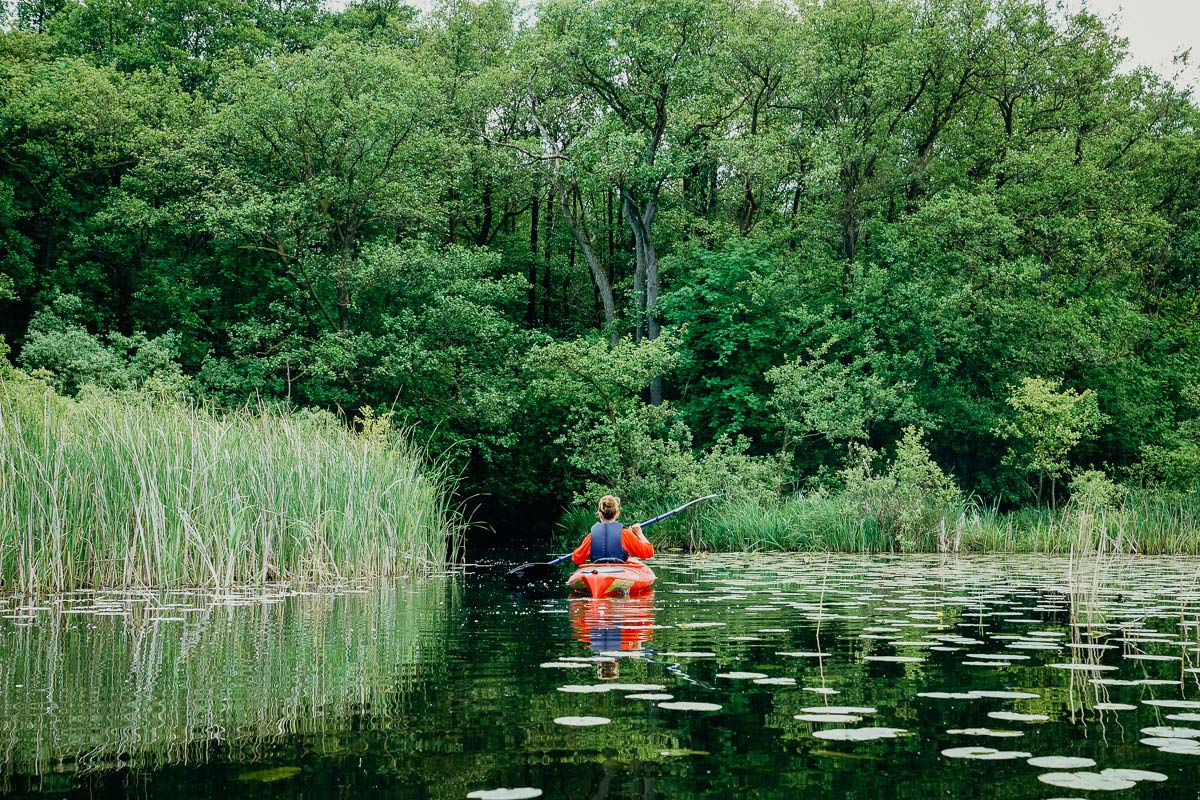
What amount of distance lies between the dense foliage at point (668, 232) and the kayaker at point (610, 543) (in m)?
11.2

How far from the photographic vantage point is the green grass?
842 cm

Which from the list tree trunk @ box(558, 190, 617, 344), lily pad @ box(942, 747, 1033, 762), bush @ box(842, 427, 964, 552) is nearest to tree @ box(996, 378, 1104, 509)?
bush @ box(842, 427, 964, 552)

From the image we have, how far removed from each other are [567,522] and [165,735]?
2110cm

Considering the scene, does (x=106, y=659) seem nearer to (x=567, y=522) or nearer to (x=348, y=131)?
(x=567, y=522)

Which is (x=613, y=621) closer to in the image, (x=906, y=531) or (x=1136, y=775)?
(x=1136, y=775)

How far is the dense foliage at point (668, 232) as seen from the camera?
2447 centimetres

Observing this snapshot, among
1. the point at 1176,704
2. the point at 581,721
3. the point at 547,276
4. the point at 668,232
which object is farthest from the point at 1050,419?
the point at 581,721

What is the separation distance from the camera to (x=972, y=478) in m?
27.9

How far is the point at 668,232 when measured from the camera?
3106 cm

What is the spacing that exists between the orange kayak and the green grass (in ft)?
8.82

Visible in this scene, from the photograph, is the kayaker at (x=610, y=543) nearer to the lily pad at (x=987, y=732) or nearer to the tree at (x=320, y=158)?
the lily pad at (x=987, y=732)

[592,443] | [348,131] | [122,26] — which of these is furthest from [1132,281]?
[122,26]

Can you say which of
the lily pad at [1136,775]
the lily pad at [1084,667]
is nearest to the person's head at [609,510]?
the lily pad at [1084,667]

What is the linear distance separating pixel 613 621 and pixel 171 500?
4.02m
